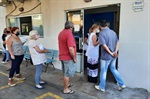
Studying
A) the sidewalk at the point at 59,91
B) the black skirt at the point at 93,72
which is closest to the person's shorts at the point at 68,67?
the sidewalk at the point at 59,91

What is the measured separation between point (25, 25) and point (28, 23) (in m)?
0.32

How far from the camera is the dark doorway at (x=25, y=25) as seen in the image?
663 centimetres

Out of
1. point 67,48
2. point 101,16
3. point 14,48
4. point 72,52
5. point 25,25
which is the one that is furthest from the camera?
point 101,16

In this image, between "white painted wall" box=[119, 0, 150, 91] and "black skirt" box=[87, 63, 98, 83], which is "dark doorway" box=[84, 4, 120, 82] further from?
"white painted wall" box=[119, 0, 150, 91]

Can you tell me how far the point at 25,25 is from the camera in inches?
273

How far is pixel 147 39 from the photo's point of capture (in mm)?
3357

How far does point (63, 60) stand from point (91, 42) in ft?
3.22

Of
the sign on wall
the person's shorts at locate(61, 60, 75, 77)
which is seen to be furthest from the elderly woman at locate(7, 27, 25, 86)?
the sign on wall

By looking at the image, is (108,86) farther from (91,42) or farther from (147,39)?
(147,39)

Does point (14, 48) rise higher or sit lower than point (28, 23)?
lower

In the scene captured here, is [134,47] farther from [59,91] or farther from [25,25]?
[25,25]

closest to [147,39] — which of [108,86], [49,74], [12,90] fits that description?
[108,86]

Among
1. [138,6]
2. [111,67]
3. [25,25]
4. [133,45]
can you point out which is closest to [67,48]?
[111,67]

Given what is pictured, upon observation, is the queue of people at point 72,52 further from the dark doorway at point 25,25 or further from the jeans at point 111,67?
the dark doorway at point 25,25
